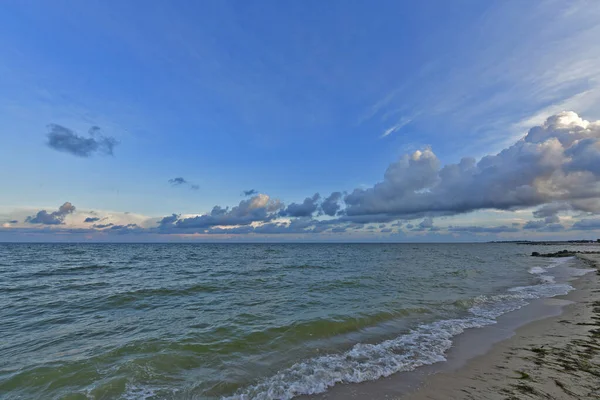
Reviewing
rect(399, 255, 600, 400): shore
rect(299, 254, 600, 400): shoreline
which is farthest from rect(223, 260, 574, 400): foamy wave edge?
rect(399, 255, 600, 400): shore

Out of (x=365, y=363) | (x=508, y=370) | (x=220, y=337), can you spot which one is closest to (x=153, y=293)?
(x=220, y=337)

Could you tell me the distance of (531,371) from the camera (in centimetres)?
733

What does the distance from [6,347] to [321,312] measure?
11943 millimetres

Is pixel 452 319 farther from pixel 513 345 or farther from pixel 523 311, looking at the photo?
pixel 523 311

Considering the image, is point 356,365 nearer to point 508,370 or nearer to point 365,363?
point 365,363

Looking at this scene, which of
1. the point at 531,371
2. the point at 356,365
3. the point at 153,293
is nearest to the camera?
the point at 531,371

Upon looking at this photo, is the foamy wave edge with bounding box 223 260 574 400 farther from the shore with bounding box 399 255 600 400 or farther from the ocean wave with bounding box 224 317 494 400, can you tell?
the shore with bounding box 399 255 600 400

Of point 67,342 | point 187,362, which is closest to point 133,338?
point 67,342

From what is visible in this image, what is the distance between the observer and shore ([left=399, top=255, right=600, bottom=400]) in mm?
6312

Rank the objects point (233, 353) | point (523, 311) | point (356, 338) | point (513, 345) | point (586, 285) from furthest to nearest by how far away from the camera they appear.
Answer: point (586, 285)
point (523, 311)
point (356, 338)
point (513, 345)
point (233, 353)

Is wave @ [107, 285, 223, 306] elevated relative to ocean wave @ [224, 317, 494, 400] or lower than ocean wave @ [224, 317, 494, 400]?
lower

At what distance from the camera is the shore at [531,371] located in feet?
20.7

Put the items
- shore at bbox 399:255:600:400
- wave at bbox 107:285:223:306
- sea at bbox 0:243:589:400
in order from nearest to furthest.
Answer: shore at bbox 399:255:600:400
sea at bbox 0:243:589:400
wave at bbox 107:285:223:306

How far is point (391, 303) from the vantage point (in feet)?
52.0
